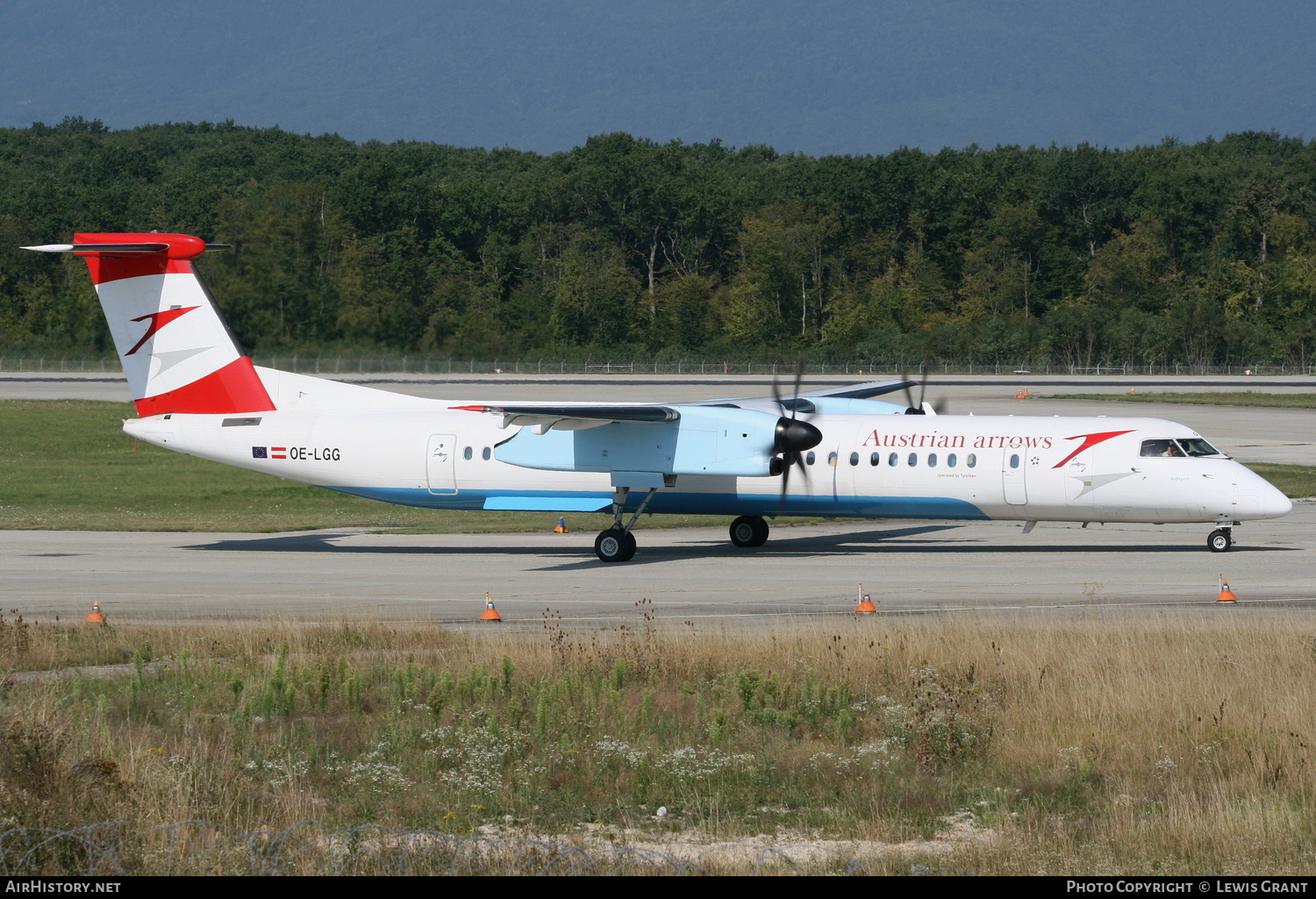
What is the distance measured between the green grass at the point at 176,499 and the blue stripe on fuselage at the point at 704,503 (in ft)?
11.7

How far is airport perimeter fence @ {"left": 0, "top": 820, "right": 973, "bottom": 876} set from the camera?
7961mm

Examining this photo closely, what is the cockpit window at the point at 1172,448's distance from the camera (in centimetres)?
2614

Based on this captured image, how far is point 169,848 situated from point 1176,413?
63996 mm

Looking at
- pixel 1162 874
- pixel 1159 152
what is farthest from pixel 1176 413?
pixel 1159 152

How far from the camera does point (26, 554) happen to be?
2741cm

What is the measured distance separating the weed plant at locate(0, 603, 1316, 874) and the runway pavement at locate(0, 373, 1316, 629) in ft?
9.85

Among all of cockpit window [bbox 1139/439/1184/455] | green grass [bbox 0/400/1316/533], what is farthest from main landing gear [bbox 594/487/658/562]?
cockpit window [bbox 1139/439/1184/455]

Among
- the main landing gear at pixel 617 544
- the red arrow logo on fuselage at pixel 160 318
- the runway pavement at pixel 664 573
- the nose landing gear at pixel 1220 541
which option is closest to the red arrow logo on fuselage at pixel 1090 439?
the runway pavement at pixel 664 573

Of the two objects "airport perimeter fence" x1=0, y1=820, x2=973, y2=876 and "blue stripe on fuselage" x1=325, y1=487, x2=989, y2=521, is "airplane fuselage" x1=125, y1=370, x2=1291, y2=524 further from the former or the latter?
"airport perimeter fence" x1=0, y1=820, x2=973, y2=876

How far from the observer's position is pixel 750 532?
95.7ft

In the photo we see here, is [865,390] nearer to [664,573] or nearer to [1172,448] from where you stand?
[1172,448]

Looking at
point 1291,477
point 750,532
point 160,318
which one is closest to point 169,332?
point 160,318

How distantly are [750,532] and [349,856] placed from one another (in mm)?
21439
